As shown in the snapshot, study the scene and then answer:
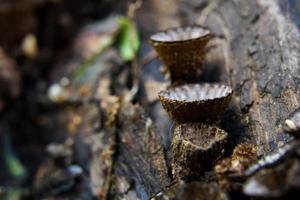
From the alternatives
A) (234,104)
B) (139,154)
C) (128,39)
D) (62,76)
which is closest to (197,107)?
(234,104)

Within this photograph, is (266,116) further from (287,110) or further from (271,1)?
(271,1)

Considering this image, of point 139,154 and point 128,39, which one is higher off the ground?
point 128,39

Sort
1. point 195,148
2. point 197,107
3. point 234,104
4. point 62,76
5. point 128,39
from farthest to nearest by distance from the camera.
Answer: point 62,76, point 128,39, point 234,104, point 197,107, point 195,148

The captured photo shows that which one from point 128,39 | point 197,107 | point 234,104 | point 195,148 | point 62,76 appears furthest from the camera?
point 62,76

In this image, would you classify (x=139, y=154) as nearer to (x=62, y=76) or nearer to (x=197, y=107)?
(x=197, y=107)

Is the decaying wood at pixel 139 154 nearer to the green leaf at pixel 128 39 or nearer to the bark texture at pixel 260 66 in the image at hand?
the bark texture at pixel 260 66

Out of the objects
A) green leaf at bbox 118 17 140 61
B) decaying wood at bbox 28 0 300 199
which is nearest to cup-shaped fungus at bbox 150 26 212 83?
decaying wood at bbox 28 0 300 199

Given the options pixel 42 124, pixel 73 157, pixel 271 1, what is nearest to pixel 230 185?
pixel 271 1
